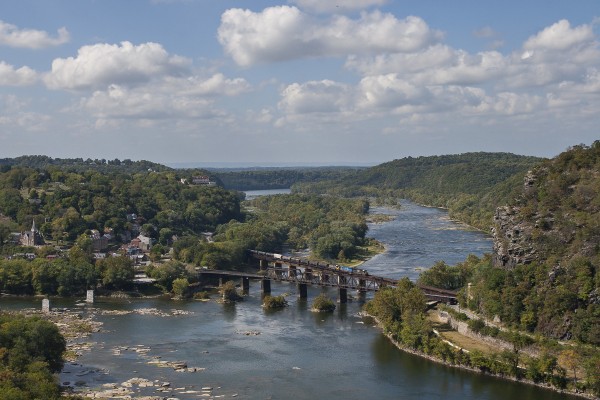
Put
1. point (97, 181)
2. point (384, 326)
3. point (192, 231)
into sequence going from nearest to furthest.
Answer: point (384, 326)
point (192, 231)
point (97, 181)

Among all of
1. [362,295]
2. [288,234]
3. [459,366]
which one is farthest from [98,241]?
[459,366]

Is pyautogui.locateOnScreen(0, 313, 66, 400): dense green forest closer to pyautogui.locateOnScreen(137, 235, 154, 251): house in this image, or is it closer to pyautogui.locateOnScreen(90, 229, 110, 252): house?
pyautogui.locateOnScreen(90, 229, 110, 252): house

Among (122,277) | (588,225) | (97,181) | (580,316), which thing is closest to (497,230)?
(588,225)

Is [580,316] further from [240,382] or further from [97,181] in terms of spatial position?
[97,181]

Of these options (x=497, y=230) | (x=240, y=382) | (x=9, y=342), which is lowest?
(x=240, y=382)

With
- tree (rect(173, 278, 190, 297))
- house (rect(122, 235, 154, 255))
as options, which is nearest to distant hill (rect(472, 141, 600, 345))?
tree (rect(173, 278, 190, 297))

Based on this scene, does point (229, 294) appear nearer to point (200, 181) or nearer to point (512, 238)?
point (512, 238)

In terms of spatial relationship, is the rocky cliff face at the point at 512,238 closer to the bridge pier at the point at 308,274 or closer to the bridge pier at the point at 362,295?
the bridge pier at the point at 362,295
